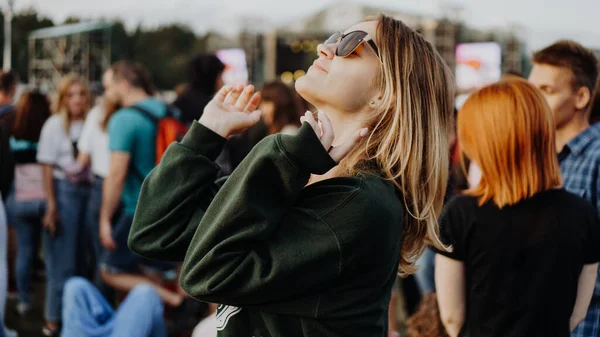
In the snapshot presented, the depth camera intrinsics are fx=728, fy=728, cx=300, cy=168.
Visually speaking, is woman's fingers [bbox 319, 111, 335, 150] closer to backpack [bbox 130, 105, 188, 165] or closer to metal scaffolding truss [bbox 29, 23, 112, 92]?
backpack [bbox 130, 105, 188, 165]

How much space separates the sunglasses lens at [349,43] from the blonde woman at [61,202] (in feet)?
14.1

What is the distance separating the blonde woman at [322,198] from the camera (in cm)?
144

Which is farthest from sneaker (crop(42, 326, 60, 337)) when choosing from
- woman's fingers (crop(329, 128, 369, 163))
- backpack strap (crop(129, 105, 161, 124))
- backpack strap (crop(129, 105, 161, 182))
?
woman's fingers (crop(329, 128, 369, 163))

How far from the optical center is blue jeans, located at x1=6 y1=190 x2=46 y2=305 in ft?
19.7

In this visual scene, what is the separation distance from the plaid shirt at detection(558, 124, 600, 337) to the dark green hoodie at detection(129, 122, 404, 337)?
4.92 feet

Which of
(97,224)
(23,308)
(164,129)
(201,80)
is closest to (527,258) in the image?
(164,129)

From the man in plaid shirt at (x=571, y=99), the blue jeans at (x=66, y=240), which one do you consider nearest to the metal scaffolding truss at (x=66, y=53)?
the blue jeans at (x=66, y=240)

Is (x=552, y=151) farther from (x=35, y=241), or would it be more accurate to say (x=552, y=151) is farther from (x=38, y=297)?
(x=38, y=297)

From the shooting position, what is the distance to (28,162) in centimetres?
605

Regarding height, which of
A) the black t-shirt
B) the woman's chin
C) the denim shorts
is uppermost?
the woman's chin

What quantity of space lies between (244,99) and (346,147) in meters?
0.33

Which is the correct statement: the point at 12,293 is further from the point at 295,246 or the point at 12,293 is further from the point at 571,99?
the point at 295,246

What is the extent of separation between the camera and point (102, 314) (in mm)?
3412

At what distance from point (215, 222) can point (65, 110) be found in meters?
4.75
